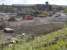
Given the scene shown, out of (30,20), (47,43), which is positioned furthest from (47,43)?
(30,20)

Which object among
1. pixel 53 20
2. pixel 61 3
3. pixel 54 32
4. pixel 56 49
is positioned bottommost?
pixel 56 49

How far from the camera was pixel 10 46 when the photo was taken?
5.06 meters

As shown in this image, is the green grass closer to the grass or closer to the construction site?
the grass

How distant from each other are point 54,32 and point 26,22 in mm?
881

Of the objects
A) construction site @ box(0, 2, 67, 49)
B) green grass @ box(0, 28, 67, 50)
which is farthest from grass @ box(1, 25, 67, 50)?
construction site @ box(0, 2, 67, 49)

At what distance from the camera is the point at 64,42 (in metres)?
5.18

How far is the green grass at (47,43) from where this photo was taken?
5.11 m

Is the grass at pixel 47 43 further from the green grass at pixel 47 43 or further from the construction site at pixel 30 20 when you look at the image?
the construction site at pixel 30 20

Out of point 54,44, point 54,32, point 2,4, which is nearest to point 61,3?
point 54,32

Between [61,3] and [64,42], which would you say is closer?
[64,42]

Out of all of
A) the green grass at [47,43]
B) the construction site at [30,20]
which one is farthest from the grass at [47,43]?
the construction site at [30,20]

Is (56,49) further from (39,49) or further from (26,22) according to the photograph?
(26,22)

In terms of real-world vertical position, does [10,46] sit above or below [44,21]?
below

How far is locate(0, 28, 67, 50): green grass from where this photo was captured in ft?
16.8
